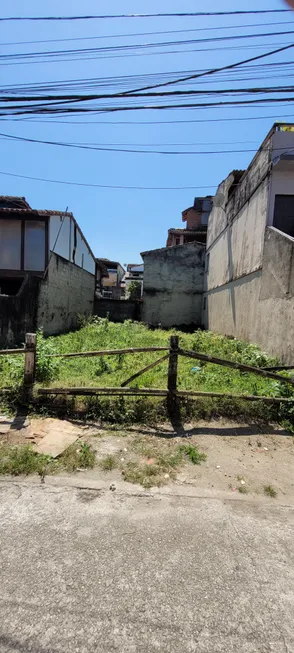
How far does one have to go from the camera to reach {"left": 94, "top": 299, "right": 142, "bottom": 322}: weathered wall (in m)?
22.5

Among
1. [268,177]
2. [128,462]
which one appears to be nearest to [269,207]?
[268,177]

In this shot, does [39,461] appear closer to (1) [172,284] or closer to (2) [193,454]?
(2) [193,454]

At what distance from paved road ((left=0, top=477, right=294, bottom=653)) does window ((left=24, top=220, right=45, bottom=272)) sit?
11072 mm

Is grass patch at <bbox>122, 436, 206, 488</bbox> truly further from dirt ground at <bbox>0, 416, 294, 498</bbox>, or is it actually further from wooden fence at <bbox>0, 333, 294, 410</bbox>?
wooden fence at <bbox>0, 333, 294, 410</bbox>

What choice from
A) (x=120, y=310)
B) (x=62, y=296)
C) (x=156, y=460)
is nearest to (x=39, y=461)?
(x=156, y=460)

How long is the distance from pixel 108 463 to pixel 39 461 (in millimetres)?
779

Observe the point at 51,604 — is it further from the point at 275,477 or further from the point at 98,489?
the point at 275,477

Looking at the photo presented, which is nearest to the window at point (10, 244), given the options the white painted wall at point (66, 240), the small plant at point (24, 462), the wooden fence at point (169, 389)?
the white painted wall at point (66, 240)

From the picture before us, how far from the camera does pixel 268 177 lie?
858cm

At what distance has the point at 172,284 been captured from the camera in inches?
813

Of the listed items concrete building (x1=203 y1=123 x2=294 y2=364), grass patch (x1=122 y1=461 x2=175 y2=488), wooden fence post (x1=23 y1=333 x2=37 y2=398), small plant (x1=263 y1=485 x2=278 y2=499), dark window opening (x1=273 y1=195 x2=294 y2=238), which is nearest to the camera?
small plant (x1=263 y1=485 x2=278 y2=499)

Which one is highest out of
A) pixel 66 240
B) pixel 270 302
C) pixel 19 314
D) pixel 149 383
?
pixel 66 240

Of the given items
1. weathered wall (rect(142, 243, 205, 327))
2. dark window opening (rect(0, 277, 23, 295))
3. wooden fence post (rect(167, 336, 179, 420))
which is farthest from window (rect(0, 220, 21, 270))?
wooden fence post (rect(167, 336, 179, 420))

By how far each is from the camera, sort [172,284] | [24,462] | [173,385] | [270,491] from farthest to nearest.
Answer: [172,284]
[173,385]
[24,462]
[270,491]
